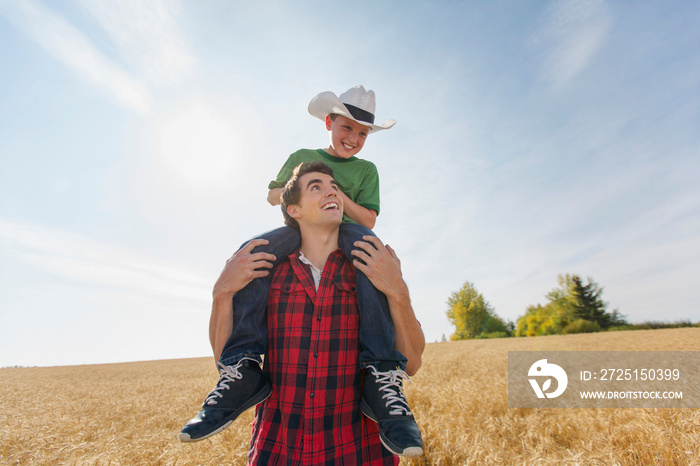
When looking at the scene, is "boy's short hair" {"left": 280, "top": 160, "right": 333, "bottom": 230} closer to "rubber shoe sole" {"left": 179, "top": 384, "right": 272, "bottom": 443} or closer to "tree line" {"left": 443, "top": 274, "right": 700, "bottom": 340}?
"rubber shoe sole" {"left": 179, "top": 384, "right": 272, "bottom": 443}

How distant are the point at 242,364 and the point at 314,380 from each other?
1.78 ft

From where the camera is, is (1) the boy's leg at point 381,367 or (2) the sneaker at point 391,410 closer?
(2) the sneaker at point 391,410

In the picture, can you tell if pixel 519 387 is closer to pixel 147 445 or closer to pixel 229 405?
pixel 147 445

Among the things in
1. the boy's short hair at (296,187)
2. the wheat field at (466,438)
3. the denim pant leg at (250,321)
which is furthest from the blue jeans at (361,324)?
the wheat field at (466,438)

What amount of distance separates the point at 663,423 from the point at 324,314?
16.3 ft

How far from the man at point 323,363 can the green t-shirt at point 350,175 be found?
1.92 ft

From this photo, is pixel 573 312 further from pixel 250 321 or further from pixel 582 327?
pixel 250 321

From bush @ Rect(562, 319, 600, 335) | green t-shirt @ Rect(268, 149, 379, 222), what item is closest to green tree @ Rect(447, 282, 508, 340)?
bush @ Rect(562, 319, 600, 335)

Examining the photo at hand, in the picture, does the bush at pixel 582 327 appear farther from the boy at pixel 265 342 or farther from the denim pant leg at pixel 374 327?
the denim pant leg at pixel 374 327

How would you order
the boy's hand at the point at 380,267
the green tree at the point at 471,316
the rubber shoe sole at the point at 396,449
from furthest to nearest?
the green tree at the point at 471,316 < the boy's hand at the point at 380,267 < the rubber shoe sole at the point at 396,449

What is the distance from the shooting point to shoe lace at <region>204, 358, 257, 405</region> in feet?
8.02

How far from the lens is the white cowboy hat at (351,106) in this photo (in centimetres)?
351

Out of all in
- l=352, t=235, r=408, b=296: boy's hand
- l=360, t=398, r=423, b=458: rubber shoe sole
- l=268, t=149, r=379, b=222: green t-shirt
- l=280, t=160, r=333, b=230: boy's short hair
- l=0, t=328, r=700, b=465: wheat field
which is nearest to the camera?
l=360, t=398, r=423, b=458: rubber shoe sole
